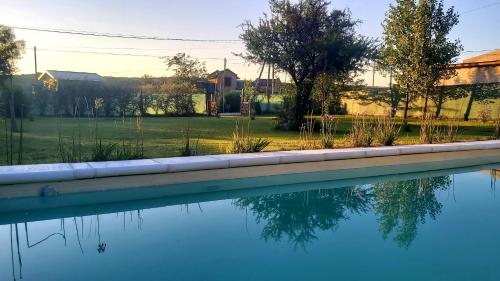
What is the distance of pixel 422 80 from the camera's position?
12.7 m

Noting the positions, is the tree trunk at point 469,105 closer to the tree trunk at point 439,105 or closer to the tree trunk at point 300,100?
Result: the tree trunk at point 439,105

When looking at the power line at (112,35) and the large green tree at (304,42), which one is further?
the power line at (112,35)

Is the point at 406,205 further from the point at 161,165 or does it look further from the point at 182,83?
the point at 182,83

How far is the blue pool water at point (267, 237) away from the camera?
10.5 feet

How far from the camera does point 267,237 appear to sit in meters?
4.11

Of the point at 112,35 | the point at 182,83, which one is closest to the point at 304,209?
the point at 182,83

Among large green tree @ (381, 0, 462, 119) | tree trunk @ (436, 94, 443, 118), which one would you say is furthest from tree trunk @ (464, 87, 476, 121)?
large green tree @ (381, 0, 462, 119)

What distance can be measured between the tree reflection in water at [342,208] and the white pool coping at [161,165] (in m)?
0.64

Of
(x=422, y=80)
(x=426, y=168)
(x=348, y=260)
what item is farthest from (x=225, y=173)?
(x=422, y=80)

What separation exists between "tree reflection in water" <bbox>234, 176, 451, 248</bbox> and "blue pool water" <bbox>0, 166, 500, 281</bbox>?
1 cm

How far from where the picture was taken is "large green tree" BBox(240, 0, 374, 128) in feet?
38.8

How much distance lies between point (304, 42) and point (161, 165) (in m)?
8.01

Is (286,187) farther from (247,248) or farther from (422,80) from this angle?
(422,80)

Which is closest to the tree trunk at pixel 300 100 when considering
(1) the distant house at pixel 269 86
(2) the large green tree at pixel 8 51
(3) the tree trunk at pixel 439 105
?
(1) the distant house at pixel 269 86
